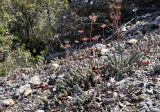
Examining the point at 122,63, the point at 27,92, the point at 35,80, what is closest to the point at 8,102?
the point at 27,92

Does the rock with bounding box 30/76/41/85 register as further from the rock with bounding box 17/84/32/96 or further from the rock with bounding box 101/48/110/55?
the rock with bounding box 101/48/110/55

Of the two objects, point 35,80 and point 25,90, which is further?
point 35,80

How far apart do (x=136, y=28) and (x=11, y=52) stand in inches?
311

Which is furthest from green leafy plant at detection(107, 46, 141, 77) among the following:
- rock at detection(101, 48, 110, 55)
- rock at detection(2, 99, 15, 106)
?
rock at detection(2, 99, 15, 106)

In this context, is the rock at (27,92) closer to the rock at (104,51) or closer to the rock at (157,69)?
the rock at (104,51)

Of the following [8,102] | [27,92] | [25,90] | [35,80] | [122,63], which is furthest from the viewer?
[35,80]

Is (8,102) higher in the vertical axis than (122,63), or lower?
lower

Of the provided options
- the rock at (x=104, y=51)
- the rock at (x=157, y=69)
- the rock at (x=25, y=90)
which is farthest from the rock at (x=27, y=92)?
the rock at (x=157, y=69)

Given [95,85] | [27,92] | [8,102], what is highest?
[95,85]

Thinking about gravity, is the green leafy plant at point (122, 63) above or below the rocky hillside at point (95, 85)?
above

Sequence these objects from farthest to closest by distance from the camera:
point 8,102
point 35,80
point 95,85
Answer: point 35,80 < point 8,102 < point 95,85

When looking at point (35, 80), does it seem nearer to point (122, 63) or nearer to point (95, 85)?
point (95, 85)

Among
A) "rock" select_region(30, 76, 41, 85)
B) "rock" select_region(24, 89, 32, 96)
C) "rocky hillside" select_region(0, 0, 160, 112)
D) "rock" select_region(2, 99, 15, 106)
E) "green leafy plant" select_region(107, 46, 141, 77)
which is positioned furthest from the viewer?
"rock" select_region(30, 76, 41, 85)

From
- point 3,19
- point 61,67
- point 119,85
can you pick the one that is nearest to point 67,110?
point 119,85
